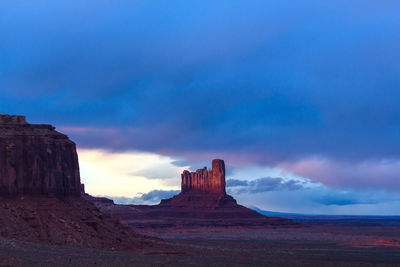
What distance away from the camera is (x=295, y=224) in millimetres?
172000

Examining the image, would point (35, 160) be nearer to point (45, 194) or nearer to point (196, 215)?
point (45, 194)

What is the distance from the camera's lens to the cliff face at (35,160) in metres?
53.5

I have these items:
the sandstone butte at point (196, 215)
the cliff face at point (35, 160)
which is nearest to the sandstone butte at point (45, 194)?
the cliff face at point (35, 160)

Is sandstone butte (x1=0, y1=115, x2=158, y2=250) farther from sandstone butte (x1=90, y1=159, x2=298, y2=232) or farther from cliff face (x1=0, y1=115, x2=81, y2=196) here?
sandstone butte (x1=90, y1=159, x2=298, y2=232)

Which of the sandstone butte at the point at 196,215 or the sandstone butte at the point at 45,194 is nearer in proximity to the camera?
the sandstone butte at the point at 45,194

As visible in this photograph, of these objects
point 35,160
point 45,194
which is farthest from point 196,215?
point 35,160

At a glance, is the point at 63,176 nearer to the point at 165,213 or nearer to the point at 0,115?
the point at 0,115

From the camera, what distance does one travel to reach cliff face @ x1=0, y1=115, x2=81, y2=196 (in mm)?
53469

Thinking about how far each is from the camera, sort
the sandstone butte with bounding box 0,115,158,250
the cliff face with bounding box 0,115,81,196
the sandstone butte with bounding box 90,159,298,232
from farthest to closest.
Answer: the sandstone butte with bounding box 90,159,298,232
the cliff face with bounding box 0,115,81,196
the sandstone butte with bounding box 0,115,158,250

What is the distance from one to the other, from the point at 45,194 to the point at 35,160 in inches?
137

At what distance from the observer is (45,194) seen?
5488 centimetres

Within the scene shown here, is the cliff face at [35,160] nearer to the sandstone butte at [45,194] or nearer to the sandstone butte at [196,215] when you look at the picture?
the sandstone butte at [45,194]

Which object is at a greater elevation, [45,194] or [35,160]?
[35,160]

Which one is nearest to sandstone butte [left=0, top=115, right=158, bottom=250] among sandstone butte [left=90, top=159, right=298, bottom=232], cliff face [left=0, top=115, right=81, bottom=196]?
cliff face [left=0, top=115, right=81, bottom=196]
